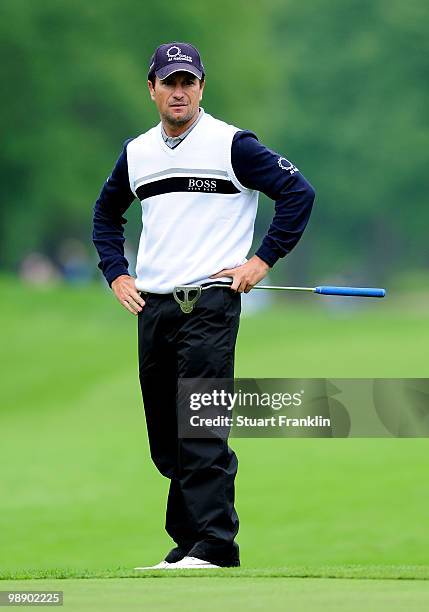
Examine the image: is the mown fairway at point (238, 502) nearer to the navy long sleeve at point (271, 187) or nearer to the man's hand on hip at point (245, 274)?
the man's hand on hip at point (245, 274)

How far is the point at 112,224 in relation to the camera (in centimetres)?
702

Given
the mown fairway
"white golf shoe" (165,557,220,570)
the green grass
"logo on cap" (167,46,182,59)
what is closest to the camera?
the green grass

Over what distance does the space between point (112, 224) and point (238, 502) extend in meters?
4.78

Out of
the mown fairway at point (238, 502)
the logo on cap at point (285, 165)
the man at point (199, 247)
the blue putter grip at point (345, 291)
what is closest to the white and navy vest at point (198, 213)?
the man at point (199, 247)

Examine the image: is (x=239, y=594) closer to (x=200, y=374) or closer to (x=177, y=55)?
(x=200, y=374)

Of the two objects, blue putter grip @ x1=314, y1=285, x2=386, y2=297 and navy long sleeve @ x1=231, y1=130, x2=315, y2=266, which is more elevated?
navy long sleeve @ x1=231, y1=130, x2=315, y2=266

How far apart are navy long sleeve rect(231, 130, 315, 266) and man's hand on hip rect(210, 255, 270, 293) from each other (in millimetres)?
69

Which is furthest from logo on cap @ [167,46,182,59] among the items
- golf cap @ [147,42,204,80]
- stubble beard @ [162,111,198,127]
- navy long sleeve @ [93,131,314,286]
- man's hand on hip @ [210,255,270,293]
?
man's hand on hip @ [210,255,270,293]

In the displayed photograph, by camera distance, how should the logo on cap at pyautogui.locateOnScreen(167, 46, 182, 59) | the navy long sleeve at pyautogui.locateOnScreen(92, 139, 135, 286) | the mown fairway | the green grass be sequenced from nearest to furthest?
the green grass, the mown fairway, the logo on cap at pyautogui.locateOnScreen(167, 46, 182, 59), the navy long sleeve at pyautogui.locateOnScreen(92, 139, 135, 286)

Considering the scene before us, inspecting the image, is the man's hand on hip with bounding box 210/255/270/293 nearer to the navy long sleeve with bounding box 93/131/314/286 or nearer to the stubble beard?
the navy long sleeve with bounding box 93/131/314/286

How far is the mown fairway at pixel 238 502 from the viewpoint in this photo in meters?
5.26

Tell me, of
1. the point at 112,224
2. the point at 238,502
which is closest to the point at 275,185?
the point at 112,224

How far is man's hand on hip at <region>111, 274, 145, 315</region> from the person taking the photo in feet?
21.5

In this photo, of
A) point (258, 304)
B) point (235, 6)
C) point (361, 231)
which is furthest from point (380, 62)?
point (258, 304)
